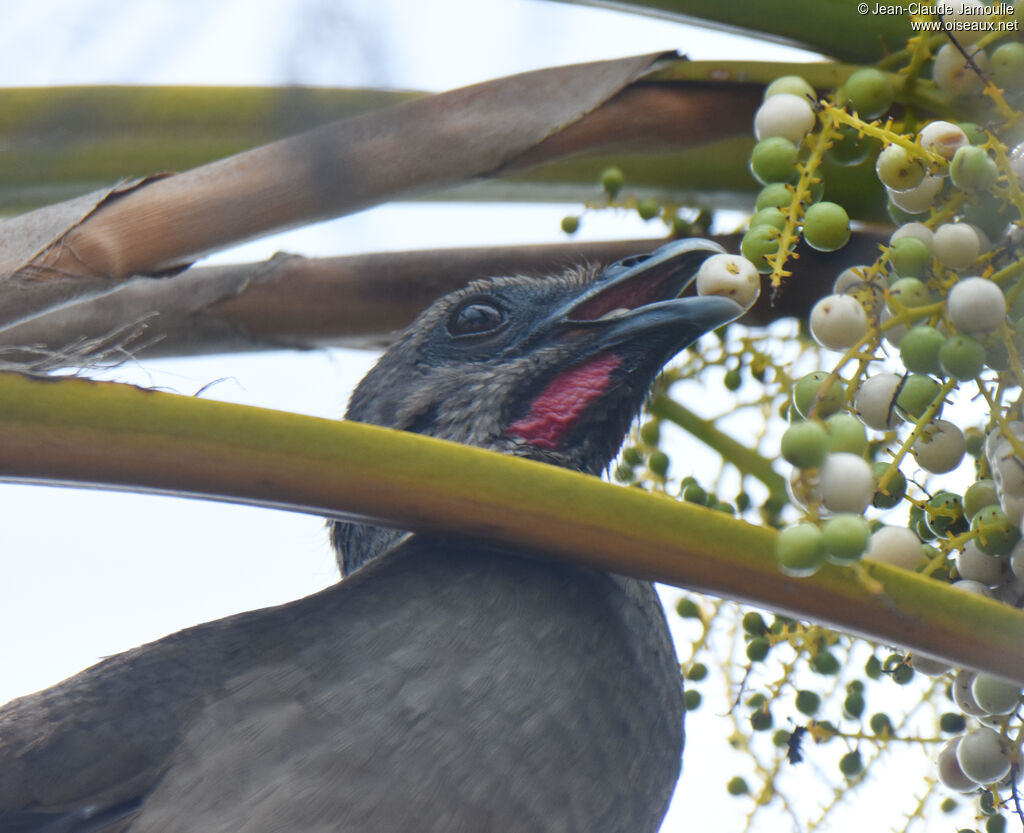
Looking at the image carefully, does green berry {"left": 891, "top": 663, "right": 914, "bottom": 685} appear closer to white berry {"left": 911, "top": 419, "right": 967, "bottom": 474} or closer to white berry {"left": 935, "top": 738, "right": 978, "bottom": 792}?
white berry {"left": 935, "top": 738, "right": 978, "bottom": 792}

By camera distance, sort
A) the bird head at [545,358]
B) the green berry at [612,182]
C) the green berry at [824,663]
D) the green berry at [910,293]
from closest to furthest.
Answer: the green berry at [910,293] < the green berry at [824,663] < the green berry at [612,182] < the bird head at [545,358]

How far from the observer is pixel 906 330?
147cm

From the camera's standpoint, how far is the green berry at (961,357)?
1.31 m

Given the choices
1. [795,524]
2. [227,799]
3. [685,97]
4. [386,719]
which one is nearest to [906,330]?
[795,524]

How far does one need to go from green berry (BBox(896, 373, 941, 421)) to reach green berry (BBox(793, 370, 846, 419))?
0.28 ft

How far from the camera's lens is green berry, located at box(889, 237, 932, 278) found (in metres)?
1.42

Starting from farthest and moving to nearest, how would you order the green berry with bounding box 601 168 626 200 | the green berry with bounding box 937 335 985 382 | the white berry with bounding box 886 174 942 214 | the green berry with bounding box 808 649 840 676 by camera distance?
the green berry with bounding box 601 168 626 200 → the green berry with bounding box 808 649 840 676 → the white berry with bounding box 886 174 942 214 → the green berry with bounding box 937 335 985 382

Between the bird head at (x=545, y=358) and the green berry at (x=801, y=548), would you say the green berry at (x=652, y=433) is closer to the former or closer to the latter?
the bird head at (x=545, y=358)

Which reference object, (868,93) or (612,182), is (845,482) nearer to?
(868,93)

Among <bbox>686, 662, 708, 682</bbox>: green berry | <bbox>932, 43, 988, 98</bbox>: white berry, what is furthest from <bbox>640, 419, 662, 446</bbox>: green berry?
<bbox>932, 43, 988, 98</bbox>: white berry

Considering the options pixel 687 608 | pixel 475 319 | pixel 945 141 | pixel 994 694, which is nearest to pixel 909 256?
pixel 945 141

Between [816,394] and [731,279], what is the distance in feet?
1.24

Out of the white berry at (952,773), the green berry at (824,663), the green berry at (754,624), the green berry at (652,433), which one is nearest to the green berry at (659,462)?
the green berry at (652,433)

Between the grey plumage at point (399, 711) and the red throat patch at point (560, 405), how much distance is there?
0.12 meters
